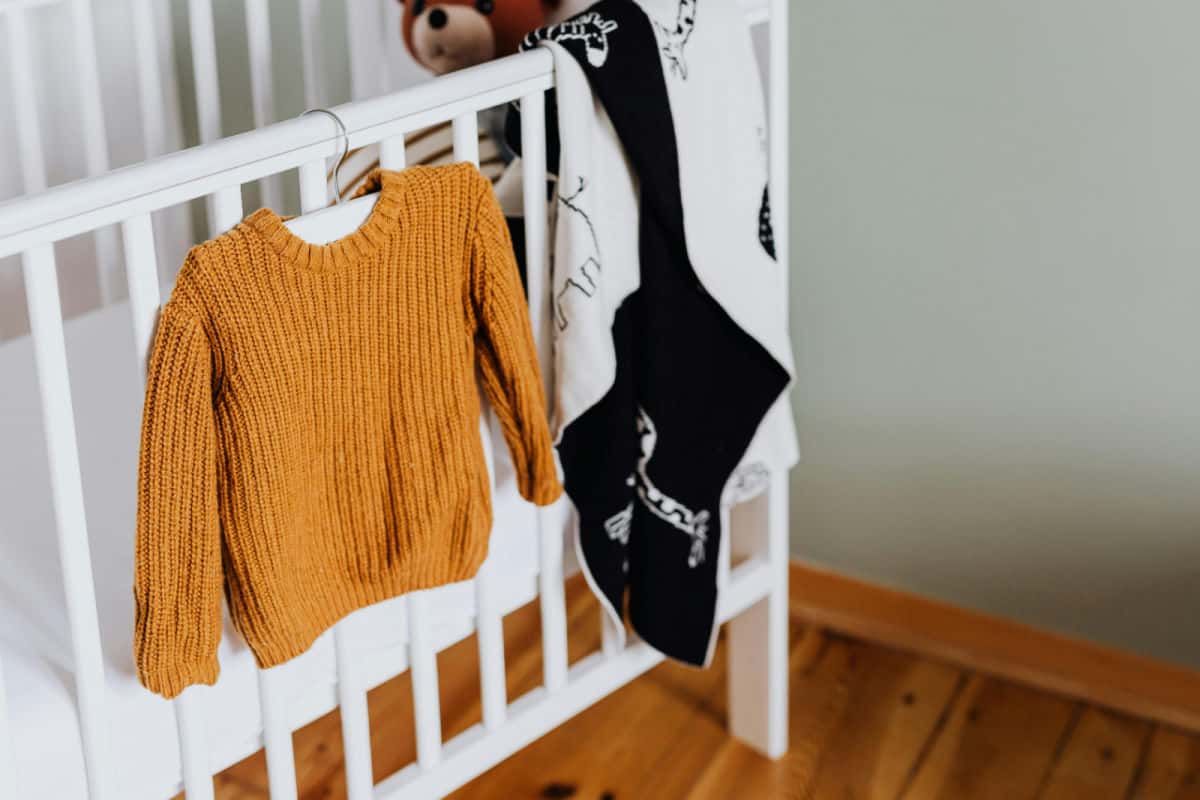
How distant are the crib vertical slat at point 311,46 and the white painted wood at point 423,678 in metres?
0.72

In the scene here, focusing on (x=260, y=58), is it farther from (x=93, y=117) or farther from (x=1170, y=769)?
(x=1170, y=769)

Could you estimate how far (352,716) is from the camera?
4.05ft

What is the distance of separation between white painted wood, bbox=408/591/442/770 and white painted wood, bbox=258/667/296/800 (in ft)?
0.40

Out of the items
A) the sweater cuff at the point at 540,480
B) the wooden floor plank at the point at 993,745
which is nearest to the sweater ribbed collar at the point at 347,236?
the sweater cuff at the point at 540,480

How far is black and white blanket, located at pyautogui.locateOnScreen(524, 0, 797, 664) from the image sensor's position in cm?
125

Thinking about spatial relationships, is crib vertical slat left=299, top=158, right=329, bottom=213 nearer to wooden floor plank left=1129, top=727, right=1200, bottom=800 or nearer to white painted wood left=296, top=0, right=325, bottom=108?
white painted wood left=296, top=0, right=325, bottom=108

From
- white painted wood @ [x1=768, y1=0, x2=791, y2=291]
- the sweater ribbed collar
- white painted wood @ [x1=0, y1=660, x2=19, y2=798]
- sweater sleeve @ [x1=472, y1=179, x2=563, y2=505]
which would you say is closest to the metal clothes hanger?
the sweater ribbed collar

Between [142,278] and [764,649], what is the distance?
93 centimetres

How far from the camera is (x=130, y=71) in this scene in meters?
1.86

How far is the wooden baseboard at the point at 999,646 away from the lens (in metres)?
1.79

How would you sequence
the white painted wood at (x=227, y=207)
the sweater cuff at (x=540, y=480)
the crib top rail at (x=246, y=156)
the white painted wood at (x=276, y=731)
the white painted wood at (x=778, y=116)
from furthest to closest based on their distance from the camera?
the white painted wood at (x=778, y=116) < the sweater cuff at (x=540, y=480) < the white painted wood at (x=276, y=731) < the white painted wood at (x=227, y=207) < the crib top rail at (x=246, y=156)

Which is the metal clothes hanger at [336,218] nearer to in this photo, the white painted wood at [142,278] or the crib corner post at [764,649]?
the white painted wood at [142,278]

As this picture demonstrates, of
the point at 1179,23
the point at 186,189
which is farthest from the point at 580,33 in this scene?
the point at 1179,23

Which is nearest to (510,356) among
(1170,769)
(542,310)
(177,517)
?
(542,310)
